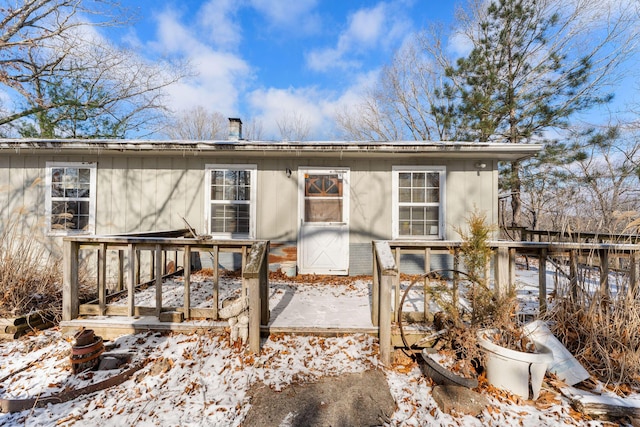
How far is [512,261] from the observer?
115 inches

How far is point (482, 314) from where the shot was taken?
2.46 meters

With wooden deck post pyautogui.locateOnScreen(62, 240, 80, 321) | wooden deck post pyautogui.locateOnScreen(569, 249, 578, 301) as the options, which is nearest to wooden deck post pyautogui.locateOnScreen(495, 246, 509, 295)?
wooden deck post pyautogui.locateOnScreen(569, 249, 578, 301)

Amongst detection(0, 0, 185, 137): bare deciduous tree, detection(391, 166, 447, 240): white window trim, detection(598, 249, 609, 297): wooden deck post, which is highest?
detection(0, 0, 185, 137): bare deciduous tree

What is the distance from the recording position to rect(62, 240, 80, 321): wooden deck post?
3.07 metres

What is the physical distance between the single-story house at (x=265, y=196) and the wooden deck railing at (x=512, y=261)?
2.51 meters

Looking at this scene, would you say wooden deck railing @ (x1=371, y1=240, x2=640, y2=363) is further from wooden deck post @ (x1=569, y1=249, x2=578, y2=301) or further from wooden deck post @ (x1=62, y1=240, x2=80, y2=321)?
wooden deck post @ (x1=62, y1=240, x2=80, y2=321)

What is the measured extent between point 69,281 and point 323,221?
13.0 ft

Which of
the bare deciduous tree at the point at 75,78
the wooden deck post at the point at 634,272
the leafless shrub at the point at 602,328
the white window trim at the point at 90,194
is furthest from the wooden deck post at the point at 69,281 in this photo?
the bare deciduous tree at the point at 75,78

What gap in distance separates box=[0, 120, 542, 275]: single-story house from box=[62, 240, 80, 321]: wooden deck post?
8.14 feet

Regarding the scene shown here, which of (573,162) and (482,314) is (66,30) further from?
(573,162)

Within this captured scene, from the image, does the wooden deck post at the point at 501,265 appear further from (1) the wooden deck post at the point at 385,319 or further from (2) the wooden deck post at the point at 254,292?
(2) the wooden deck post at the point at 254,292

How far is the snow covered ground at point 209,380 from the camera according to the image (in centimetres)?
199

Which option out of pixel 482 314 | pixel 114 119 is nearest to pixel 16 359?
pixel 482 314

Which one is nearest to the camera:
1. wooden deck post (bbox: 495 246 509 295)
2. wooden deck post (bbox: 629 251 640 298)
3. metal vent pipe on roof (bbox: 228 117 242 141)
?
wooden deck post (bbox: 629 251 640 298)
